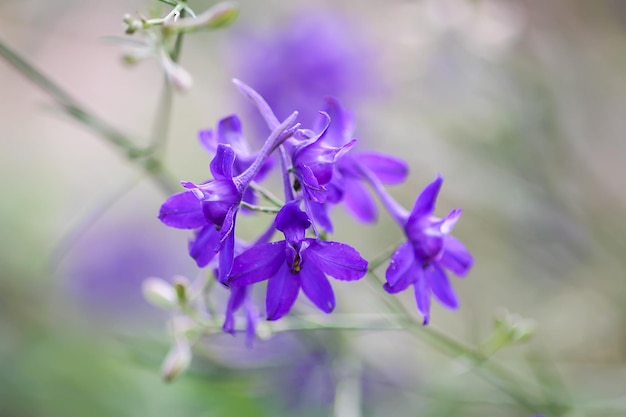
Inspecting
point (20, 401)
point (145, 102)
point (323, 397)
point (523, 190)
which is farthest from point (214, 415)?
point (145, 102)

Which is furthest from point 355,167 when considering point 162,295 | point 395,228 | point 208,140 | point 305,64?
point 395,228

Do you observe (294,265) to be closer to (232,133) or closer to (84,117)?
(232,133)

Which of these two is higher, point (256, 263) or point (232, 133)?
point (232, 133)

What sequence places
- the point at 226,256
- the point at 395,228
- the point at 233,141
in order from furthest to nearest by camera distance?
the point at 395,228 → the point at 233,141 → the point at 226,256

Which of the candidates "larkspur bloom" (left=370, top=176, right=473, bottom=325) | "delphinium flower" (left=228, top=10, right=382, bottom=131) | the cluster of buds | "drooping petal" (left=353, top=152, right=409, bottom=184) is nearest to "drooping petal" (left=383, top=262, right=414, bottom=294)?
"larkspur bloom" (left=370, top=176, right=473, bottom=325)

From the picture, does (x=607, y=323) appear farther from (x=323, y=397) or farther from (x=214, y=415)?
(x=214, y=415)

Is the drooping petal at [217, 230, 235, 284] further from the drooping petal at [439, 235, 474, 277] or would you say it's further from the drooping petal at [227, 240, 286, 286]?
the drooping petal at [439, 235, 474, 277]

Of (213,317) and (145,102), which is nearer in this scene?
(213,317)
